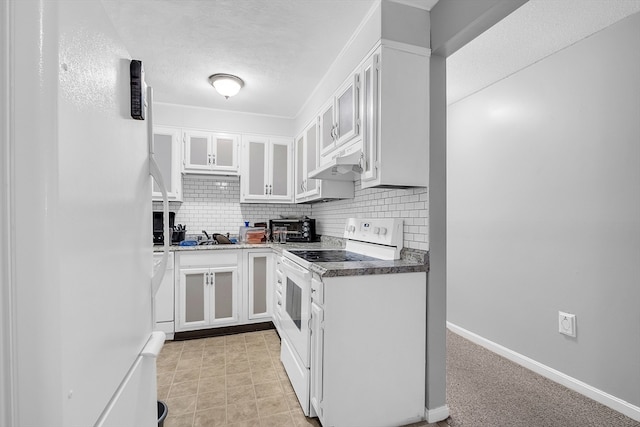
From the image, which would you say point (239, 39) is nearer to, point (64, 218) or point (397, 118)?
point (397, 118)

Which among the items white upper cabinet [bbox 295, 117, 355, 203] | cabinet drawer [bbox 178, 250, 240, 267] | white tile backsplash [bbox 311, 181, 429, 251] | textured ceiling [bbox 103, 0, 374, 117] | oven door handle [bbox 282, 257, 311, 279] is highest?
textured ceiling [bbox 103, 0, 374, 117]

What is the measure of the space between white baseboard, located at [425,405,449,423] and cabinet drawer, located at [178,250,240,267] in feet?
7.05

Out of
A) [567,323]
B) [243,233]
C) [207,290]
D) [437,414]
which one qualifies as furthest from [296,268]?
[567,323]

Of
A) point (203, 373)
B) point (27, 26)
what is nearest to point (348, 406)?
point (203, 373)

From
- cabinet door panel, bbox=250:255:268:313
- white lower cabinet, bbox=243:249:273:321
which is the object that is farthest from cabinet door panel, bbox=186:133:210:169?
cabinet door panel, bbox=250:255:268:313

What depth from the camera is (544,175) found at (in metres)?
2.28

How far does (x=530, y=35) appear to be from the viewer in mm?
2000

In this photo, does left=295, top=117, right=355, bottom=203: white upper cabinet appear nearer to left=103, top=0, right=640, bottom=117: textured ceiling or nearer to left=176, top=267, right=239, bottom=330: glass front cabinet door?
left=103, top=0, right=640, bottom=117: textured ceiling

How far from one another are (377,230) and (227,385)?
1.56 meters

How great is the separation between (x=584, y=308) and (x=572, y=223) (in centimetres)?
58

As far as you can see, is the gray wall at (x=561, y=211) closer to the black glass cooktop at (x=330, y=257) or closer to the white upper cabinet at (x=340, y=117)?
the black glass cooktop at (x=330, y=257)

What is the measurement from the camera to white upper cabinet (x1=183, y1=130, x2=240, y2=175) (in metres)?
3.32

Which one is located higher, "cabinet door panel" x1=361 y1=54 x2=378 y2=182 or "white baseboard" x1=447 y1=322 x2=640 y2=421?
"cabinet door panel" x1=361 y1=54 x2=378 y2=182

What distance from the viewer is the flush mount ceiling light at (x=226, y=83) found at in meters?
2.64
